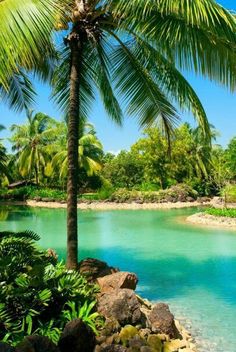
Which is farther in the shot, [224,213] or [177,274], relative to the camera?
[224,213]

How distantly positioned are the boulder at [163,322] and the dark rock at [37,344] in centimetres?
198

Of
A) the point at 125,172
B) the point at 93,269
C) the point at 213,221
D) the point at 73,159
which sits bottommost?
the point at 93,269

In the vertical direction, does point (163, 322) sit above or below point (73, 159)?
below

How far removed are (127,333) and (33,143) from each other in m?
28.0

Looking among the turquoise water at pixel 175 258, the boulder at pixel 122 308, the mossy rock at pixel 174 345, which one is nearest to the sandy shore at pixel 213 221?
the turquoise water at pixel 175 258

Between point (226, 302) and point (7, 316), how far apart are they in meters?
4.31

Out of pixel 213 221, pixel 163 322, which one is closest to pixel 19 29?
pixel 163 322

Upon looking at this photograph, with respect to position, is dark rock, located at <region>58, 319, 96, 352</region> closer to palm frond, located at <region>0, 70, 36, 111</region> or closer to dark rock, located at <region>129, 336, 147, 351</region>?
dark rock, located at <region>129, 336, 147, 351</region>

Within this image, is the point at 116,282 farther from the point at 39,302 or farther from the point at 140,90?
the point at 140,90

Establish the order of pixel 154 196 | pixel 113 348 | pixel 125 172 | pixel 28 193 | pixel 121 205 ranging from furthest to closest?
1. pixel 125 172
2. pixel 28 193
3. pixel 154 196
4. pixel 121 205
5. pixel 113 348

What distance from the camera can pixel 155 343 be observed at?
4.80 metres

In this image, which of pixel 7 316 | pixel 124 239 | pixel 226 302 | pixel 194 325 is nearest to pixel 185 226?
pixel 124 239

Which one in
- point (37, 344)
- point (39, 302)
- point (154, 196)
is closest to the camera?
point (37, 344)

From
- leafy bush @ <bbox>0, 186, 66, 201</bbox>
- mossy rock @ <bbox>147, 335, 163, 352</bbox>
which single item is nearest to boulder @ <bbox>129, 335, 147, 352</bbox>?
mossy rock @ <bbox>147, 335, 163, 352</bbox>
